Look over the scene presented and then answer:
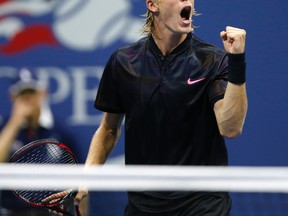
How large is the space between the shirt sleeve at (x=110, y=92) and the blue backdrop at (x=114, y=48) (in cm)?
183

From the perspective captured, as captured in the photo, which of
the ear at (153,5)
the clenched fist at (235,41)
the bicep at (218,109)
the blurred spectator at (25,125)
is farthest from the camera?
the blurred spectator at (25,125)

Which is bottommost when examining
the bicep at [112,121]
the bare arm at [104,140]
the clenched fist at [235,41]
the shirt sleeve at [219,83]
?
the bare arm at [104,140]

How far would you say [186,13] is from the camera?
422 cm

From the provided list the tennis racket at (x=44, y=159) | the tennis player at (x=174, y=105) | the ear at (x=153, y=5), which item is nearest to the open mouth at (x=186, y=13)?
the tennis player at (x=174, y=105)

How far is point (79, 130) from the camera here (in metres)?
6.11

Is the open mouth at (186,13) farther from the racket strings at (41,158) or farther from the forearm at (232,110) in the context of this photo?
the racket strings at (41,158)

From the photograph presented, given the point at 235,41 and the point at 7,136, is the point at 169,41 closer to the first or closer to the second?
the point at 235,41

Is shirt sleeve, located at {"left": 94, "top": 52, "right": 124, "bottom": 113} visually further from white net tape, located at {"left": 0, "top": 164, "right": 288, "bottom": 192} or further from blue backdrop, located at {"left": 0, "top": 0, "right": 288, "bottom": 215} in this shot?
blue backdrop, located at {"left": 0, "top": 0, "right": 288, "bottom": 215}

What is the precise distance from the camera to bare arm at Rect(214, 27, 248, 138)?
376cm

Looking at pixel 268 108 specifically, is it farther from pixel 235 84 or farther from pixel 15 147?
pixel 235 84

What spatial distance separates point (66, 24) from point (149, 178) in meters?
2.82

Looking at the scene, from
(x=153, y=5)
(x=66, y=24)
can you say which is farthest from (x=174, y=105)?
(x=66, y=24)

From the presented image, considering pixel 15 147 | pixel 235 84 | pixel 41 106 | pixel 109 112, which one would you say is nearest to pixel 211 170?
pixel 235 84

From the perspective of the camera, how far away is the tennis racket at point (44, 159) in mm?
4250
